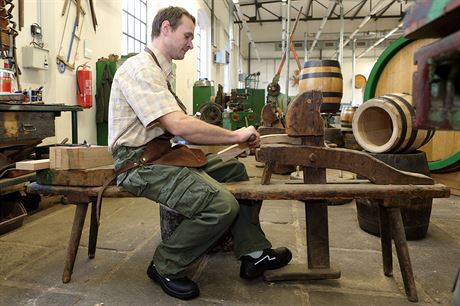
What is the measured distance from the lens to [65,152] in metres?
1.90

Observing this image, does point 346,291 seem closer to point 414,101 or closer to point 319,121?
point 319,121

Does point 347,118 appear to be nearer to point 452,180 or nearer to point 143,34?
point 452,180

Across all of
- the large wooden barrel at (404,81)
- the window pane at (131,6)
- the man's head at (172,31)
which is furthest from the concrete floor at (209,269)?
the window pane at (131,6)

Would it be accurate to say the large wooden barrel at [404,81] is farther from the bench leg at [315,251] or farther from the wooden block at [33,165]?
the wooden block at [33,165]

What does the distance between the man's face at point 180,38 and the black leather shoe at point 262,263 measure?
115 cm

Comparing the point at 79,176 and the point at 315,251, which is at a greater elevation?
the point at 79,176

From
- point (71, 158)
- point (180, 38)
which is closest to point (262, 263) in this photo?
point (71, 158)

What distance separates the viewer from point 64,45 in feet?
13.7

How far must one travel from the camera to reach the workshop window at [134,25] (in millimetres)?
6277

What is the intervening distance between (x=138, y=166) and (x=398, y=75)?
10.7ft

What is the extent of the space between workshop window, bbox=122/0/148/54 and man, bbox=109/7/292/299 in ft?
15.0

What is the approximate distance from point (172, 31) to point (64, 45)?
2.82m

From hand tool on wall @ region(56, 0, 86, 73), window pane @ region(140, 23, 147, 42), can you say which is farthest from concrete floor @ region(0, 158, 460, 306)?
window pane @ region(140, 23, 147, 42)

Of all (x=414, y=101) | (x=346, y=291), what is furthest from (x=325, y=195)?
(x=414, y=101)
